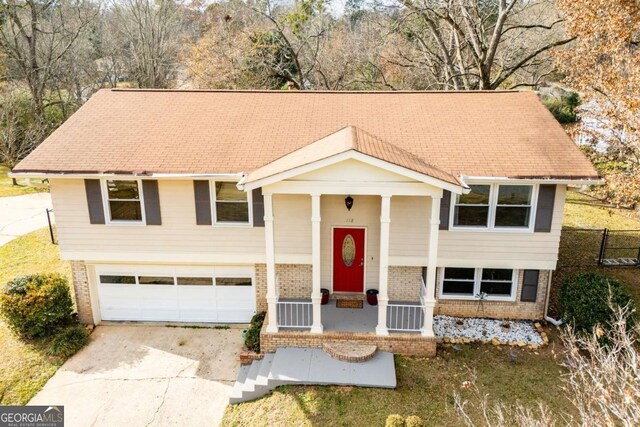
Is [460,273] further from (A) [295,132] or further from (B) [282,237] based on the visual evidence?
(A) [295,132]

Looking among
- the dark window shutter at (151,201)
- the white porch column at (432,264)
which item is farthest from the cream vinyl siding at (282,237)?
the white porch column at (432,264)

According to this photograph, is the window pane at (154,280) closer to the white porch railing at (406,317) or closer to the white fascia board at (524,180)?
the white porch railing at (406,317)

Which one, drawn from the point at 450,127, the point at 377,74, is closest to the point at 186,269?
the point at 450,127

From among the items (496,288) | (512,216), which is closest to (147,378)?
(496,288)

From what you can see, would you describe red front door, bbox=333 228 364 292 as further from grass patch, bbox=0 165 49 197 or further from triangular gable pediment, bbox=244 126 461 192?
grass patch, bbox=0 165 49 197

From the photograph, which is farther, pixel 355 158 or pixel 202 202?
pixel 202 202

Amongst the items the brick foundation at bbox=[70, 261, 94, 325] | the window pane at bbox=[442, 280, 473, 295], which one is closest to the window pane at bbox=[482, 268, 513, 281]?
the window pane at bbox=[442, 280, 473, 295]
